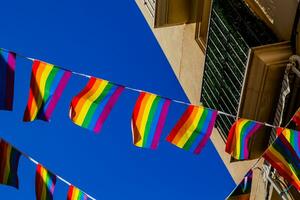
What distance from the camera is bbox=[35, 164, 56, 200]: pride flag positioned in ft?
27.3

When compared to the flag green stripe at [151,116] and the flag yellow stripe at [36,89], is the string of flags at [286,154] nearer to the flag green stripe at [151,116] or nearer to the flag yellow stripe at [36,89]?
the flag green stripe at [151,116]

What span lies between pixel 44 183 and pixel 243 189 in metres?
2.56

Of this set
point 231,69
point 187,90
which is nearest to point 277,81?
point 231,69

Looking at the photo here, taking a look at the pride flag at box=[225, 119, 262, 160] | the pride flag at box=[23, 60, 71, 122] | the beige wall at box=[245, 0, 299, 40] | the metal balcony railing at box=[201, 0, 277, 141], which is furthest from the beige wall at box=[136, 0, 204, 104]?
the pride flag at box=[23, 60, 71, 122]

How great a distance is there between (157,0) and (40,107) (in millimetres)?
4746

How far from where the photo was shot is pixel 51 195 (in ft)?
27.7

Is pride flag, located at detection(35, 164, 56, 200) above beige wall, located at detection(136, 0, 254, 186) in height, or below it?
below

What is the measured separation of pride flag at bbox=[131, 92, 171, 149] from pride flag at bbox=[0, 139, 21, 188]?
1535 millimetres

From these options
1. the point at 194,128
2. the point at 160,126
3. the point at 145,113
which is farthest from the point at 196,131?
the point at 145,113

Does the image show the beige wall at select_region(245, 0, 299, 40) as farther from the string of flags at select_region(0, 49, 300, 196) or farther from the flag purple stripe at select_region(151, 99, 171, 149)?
the flag purple stripe at select_region(151, 99, 171, 149)

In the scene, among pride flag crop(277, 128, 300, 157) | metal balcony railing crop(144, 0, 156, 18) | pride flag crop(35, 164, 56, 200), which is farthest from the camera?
metal balcony railing crop(144, 0, 156, 18)

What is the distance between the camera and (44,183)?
839 cm

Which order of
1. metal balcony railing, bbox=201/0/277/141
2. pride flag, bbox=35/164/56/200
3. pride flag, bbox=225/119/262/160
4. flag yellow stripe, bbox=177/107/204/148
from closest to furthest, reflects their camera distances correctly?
pride flag, bbox=35/164/56/200, flag yellow stripe, bbox=177/107/204/148, pride flag, bbox=225/119/262/160, metal balcony railing, bbox=201/0/277/141

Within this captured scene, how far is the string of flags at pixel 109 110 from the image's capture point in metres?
8.32
